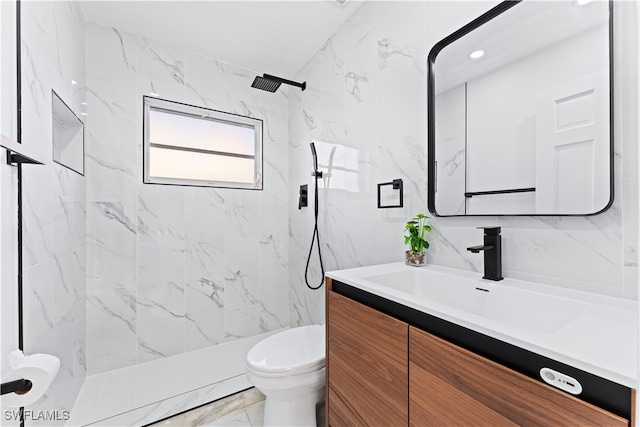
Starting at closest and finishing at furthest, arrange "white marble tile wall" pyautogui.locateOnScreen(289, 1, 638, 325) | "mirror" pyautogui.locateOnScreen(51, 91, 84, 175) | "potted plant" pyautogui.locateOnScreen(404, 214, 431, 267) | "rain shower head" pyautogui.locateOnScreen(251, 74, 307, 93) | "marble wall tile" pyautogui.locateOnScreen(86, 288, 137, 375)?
1. "white marble tile wall" pyautogui.locateOnScreen(289, 1, 638, 325)
2. "potted plant" pyautogui.locateOnScreen(404, 214, 431, 267)
3. "mirror" pyautogui.locateOnScreen(51, 91, 84, 175)
4. "marble wall tile" pyautogui.locateOnScreen(86, 288, 137, 375)
5. "rain shower head" pyautogui.locateOnScreen(251, 74, 307, 93)

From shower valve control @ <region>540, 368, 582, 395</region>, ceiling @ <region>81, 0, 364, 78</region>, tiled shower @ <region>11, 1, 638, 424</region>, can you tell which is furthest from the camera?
ceiling @ <region>81, 0, 364, 78</region>

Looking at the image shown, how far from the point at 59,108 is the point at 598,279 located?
7.87 feet

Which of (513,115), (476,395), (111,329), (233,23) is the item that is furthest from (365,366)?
(233,23)

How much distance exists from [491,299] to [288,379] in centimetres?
95

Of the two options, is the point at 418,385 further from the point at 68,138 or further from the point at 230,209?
the point at 68,138

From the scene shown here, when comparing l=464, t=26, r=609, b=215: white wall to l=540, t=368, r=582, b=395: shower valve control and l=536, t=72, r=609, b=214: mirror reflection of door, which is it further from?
l=540, t=368, r=582, b=395: shower valve control

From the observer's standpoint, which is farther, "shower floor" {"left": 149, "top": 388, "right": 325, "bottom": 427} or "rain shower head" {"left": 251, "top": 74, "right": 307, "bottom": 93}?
"rain shower head" {"left": 251, "top": 74, "right": 307, "bottom": 93}

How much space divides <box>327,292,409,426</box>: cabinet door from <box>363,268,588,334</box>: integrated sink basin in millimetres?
137

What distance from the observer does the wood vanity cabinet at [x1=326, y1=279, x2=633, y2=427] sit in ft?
1.75

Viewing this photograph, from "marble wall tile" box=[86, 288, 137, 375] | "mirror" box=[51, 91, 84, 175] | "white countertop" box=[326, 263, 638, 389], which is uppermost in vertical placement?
"mirror" box=[51, 91, 84, 175]

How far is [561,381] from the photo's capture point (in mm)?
511

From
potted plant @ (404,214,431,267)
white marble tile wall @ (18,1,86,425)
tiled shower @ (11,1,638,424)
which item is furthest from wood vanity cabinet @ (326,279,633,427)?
white marble tile wall @ (18,1,86,425)

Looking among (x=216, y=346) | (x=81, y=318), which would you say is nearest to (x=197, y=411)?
(x=216, y=346)

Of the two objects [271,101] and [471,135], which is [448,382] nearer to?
[471,135]
